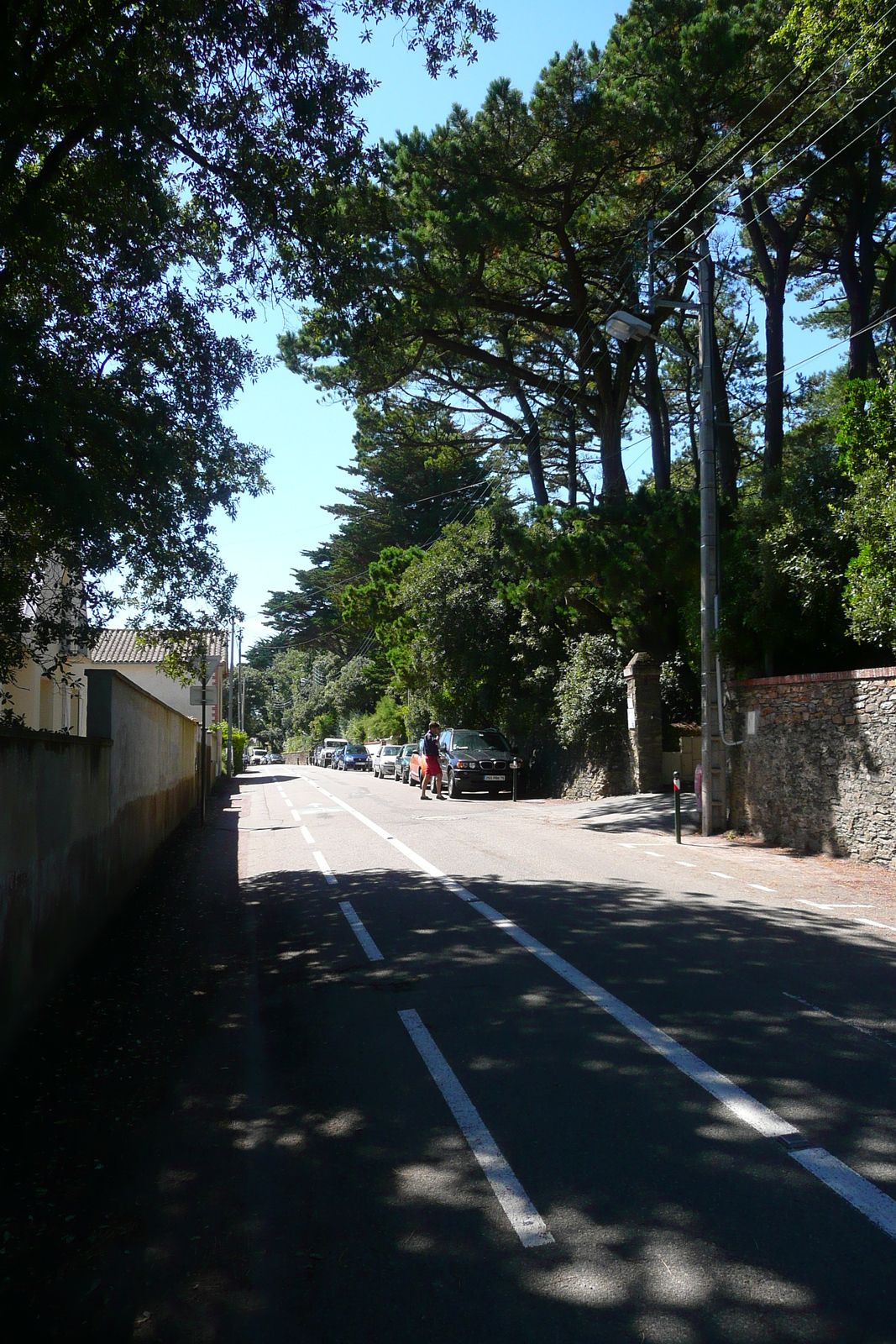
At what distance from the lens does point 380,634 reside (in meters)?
44.6

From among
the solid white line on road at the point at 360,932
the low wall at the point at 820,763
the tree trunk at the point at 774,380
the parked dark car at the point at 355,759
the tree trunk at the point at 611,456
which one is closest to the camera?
the solid white line on road at the point at 360,932

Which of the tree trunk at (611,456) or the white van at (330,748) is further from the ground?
the tree trunk at (611,456)

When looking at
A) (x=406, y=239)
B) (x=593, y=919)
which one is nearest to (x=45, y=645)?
(x=593, y=919)

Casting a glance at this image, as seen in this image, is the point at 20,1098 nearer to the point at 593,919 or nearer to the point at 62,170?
the point at 593,919

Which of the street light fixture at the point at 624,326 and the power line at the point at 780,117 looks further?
the street light fixture at the point at 624,326

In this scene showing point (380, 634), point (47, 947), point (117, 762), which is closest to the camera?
point (47, 947)

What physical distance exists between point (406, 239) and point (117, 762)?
512 inches

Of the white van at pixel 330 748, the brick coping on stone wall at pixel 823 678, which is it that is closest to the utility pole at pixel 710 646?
the brick coping on stone wall at pixel 823 678

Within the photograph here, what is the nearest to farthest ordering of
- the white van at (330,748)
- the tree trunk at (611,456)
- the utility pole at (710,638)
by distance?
the utility pole at (710,638) → the tree trunk at (611,456) → the white van at (330,748)

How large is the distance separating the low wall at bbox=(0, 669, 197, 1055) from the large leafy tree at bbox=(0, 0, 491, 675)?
116cm

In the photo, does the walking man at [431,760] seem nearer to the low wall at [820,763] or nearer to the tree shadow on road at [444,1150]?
the low wall at [820,763]

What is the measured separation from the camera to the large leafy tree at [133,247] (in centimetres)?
752

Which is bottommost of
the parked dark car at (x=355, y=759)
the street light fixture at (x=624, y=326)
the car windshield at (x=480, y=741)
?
the parked dark car at (x=355, y=759)

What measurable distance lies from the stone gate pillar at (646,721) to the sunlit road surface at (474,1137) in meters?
13.4
